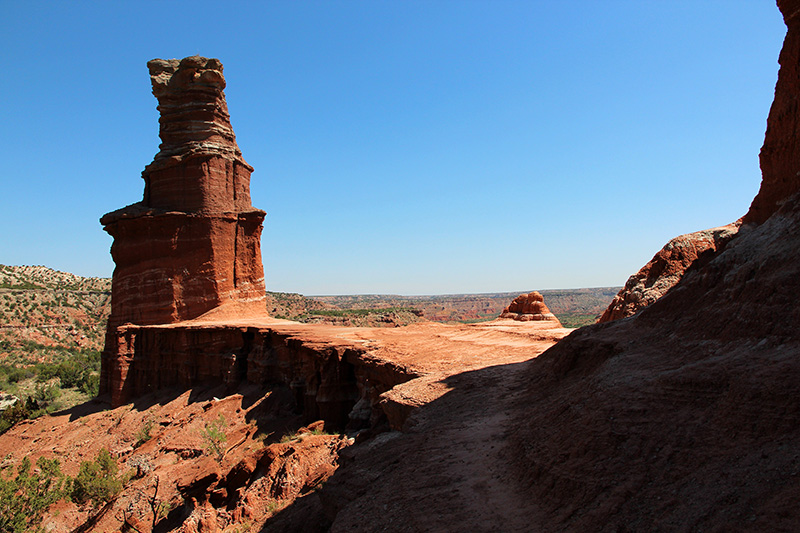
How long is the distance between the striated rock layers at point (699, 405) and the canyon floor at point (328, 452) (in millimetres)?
723

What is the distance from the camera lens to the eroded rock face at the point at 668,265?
404 inches

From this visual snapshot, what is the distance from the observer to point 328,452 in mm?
10406

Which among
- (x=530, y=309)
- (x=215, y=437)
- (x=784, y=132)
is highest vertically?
(x=784, y=132)

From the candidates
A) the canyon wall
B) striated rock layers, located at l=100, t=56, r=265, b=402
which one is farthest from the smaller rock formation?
striated rock layers, located at l=100, t=56, r=265, b=402

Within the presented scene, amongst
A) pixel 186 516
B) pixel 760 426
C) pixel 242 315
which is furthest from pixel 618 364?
pixel 242 315

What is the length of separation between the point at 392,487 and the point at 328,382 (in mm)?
8999

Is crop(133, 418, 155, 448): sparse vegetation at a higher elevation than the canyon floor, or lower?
lower

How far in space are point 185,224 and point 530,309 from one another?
63.4ft

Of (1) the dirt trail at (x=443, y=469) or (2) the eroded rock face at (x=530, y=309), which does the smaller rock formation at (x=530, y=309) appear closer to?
(2) the eroded rock face at (x=530, y=309)

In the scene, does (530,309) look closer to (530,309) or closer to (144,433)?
(530,309)

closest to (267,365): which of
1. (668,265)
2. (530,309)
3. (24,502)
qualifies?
(24,502)

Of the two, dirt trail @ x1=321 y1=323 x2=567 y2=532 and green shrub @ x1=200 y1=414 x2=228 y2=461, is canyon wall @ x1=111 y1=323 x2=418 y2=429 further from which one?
dirt trail @ x1=321 y1=323 x2=567 y2=532

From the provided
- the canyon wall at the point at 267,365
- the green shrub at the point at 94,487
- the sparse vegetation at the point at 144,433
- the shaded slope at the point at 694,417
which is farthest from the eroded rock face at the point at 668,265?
the sparse vegetation at the point at 144,433

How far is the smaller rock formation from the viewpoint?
21.7 meters
